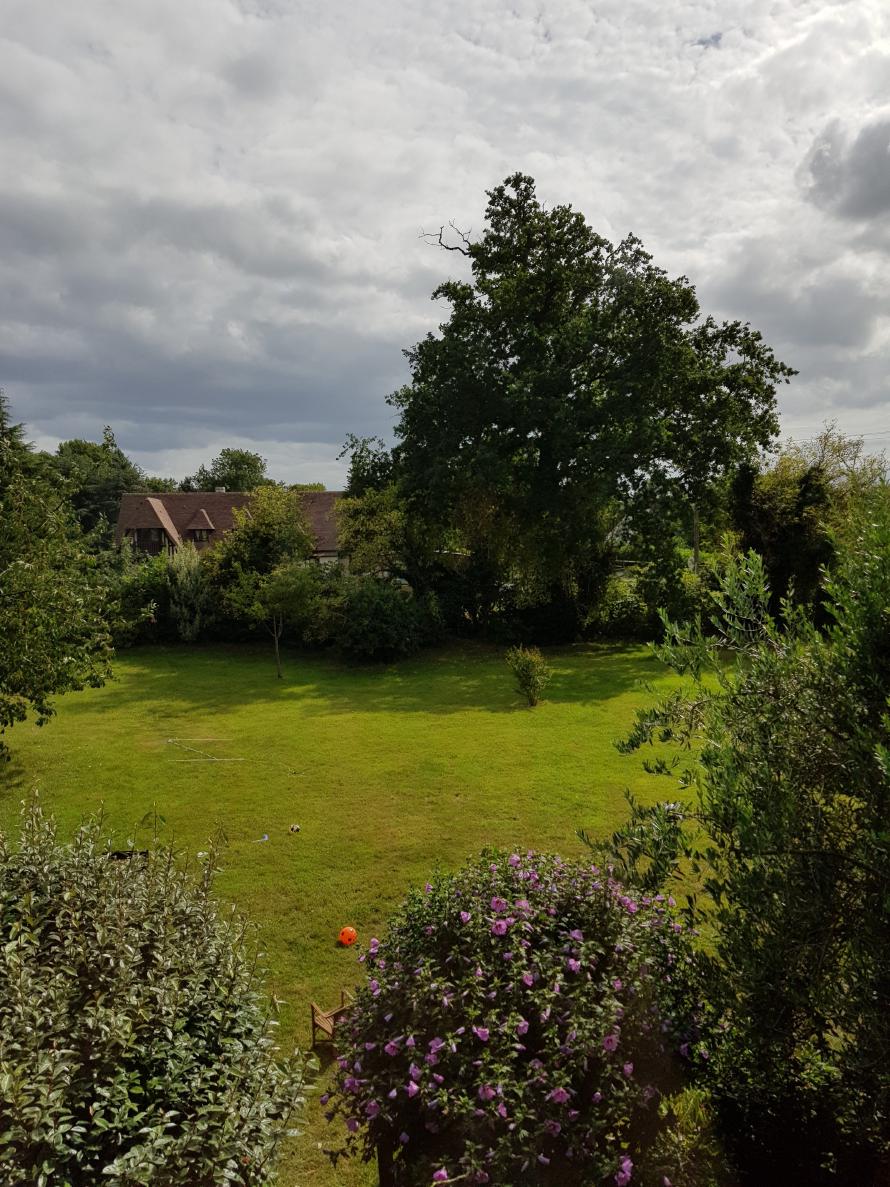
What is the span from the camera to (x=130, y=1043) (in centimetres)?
334

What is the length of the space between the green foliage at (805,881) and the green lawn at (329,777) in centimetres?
118

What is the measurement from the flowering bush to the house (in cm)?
4131

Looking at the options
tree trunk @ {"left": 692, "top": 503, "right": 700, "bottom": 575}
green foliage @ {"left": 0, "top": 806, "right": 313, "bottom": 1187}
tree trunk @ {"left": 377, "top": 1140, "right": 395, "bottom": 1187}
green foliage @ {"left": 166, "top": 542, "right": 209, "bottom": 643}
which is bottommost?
tree trunk @ {"left": 377, "top": 1140, "right": 395, "bottom": 1187}

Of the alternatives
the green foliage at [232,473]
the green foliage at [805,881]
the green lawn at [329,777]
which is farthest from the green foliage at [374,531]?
the green foliage at [232,473]

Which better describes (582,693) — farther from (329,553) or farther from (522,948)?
(329,553)

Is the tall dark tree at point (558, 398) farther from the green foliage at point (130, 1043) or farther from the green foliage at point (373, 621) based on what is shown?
the green foliage at point (130, 1043)

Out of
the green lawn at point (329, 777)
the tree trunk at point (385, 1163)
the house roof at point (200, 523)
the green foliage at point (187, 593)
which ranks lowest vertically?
the green lawn at point (329, 777)

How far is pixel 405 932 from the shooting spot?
4.24m

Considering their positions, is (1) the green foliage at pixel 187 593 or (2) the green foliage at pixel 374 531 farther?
(2) the green foliage at pixel 374 531

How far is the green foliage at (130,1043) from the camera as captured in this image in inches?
117

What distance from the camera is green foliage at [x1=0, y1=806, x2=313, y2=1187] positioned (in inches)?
117

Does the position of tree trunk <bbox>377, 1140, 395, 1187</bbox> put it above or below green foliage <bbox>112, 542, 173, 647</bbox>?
below

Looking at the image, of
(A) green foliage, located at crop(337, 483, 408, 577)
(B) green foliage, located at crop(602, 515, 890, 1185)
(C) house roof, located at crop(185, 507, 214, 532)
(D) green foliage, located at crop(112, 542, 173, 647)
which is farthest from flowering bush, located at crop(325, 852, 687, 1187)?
(C) house roof, located at crop(185, 507, 214, 532)

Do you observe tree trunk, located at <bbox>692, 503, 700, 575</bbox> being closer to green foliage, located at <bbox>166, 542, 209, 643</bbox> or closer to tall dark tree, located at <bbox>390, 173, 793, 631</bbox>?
tall dark tree, located at <bbox>390, 173, 793, 631</bbox>
